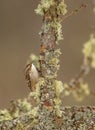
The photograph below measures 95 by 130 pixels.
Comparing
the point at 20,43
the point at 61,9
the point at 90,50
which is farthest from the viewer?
the point at 20,43

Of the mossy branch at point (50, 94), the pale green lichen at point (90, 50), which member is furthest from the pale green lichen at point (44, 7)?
the pale green lichen at point (90, 50)

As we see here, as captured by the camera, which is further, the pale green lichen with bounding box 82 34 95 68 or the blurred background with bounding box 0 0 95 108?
the blurred background with bounding box 0 0 95 108

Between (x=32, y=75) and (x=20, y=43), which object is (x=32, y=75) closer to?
(x=32, y=75)

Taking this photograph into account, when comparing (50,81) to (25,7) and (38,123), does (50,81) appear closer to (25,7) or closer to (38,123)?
(38,123)

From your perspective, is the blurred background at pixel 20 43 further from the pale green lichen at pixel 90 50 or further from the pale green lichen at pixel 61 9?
the pale green lichen at pixel 61 9

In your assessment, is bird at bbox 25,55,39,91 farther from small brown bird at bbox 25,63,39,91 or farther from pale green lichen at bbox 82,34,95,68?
pale green lichen at bbox 82,34,95,68

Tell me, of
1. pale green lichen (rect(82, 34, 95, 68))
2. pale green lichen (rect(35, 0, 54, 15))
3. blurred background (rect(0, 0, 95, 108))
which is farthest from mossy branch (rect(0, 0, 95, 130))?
blurred background (rect(0, 0, 95, 108))

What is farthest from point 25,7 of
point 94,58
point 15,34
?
point 94,58

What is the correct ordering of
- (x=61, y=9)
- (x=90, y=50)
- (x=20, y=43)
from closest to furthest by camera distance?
(x=61, y=9) < (x=90, y=50) < (x=20, y=43)

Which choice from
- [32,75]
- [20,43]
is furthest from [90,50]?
[32,75]
